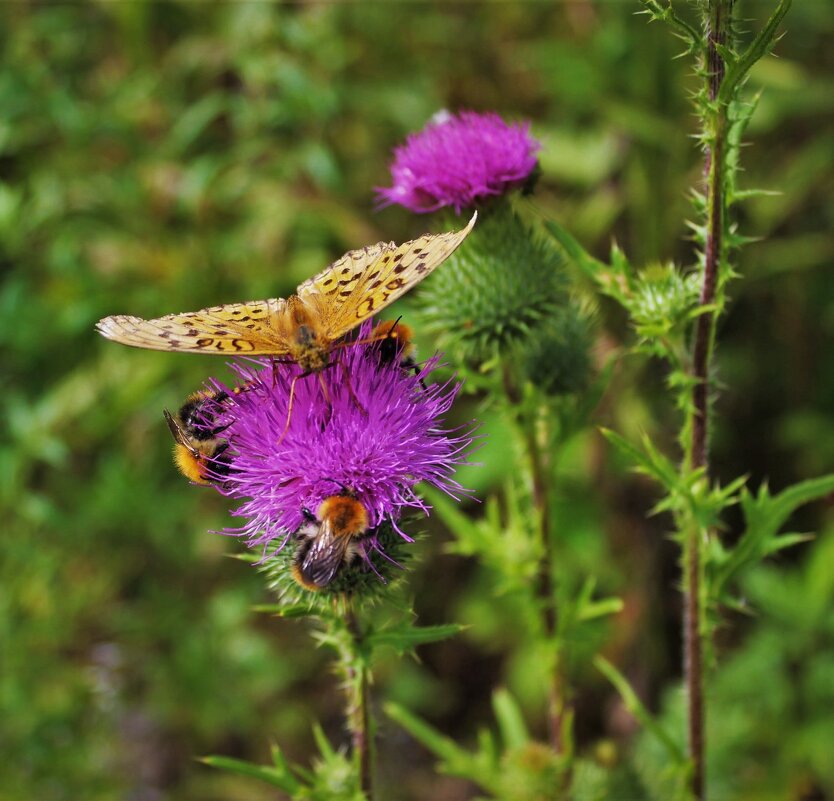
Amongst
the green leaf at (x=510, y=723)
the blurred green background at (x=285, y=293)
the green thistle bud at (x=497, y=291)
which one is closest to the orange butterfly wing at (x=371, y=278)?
the green thistle bud at (x=497, y=291)

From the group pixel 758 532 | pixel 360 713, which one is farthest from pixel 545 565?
pixel 360 713

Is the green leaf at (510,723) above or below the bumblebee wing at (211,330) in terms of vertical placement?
below

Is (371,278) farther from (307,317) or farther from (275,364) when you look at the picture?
(275,364)

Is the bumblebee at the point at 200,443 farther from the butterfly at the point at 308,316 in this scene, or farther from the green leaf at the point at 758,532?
the green leaf at the point at 758,532

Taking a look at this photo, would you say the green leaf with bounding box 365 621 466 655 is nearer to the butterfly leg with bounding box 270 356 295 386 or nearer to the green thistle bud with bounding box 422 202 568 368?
the butterfly leg with bounding box 270 356 295 386

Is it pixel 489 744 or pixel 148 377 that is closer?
pixel 489 744

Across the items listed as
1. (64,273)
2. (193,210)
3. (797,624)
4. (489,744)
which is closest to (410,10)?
(193,210)

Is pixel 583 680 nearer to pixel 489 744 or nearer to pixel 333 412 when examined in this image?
pixel 489 744
